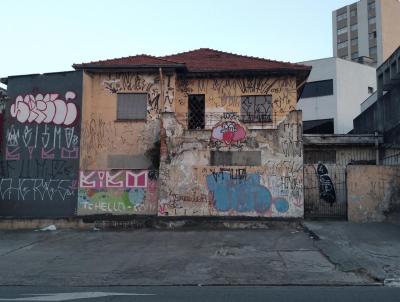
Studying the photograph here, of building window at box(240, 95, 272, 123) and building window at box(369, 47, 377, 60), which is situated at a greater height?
building window at box(369, 47, 377, 60)

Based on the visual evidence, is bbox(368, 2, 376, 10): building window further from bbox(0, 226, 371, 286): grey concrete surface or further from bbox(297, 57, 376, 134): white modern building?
bbox(0, 226, 371, 286): grey concrete surface

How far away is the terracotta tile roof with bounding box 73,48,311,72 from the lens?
1947 cm

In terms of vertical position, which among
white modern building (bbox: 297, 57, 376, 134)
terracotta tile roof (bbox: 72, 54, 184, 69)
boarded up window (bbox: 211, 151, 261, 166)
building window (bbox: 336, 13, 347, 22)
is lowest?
boarded up window (bbox: 211, 151, 261, 166)

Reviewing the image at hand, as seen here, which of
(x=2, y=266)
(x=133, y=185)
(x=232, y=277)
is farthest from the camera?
(x=133, y=185)

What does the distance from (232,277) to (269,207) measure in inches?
315

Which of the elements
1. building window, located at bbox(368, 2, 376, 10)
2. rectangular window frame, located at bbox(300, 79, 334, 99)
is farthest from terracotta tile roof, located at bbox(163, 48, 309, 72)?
building window, located at bbox(368, 2, 376, 10)

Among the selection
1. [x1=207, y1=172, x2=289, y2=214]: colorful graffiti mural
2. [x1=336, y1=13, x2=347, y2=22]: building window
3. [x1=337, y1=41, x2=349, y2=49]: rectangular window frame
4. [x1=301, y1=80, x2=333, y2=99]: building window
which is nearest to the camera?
[x1=207, y1=172, x2=289, y2=214]: colorful graffiti mural

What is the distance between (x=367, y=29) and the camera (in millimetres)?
78250

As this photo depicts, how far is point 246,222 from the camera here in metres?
16.9

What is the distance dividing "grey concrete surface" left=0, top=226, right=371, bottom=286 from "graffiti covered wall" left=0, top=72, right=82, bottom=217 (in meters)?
1.97

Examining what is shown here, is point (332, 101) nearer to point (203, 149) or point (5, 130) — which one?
point (203, 149)

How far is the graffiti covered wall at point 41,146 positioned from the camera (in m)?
18.4

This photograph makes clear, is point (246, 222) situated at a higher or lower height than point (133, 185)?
lower

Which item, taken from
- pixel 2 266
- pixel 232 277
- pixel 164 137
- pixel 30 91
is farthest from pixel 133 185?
pixel 232 277
